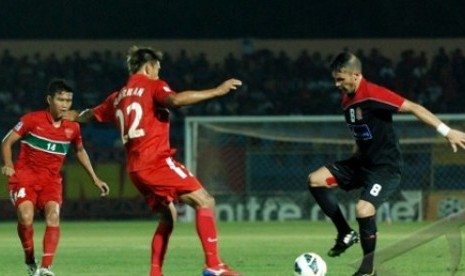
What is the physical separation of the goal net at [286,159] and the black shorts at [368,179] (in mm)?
12150

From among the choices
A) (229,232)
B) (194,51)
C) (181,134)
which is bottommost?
(229,232)

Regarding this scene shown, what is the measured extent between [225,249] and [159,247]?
5.44m

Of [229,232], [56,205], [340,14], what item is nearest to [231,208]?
[229,232]

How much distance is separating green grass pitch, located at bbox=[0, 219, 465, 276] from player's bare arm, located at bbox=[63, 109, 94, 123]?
5.56ft

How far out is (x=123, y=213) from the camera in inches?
981

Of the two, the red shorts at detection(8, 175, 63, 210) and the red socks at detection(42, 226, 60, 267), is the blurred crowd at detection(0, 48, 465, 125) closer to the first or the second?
the red shorts at detection(8, 175, 63, 210)

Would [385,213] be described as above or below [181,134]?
below

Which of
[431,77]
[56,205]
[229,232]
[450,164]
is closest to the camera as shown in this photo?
[56,205]

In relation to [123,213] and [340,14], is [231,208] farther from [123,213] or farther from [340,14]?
[340,14]

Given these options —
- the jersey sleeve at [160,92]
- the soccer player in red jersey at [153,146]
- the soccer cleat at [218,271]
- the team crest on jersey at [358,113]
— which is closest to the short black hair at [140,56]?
the soccer player in red jersey at [153,146]

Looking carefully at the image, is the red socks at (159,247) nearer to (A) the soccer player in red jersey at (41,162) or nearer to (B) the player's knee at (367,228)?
(A) the soccer player in red jersey at (41,162)

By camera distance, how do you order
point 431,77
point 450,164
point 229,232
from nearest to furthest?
point 229,232
point 450,164
point 431,77

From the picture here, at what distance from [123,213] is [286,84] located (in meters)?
5.21

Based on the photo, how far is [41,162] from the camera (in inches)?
496
